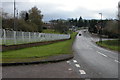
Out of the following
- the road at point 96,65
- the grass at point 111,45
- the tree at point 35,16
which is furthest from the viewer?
the tree at point 35,16

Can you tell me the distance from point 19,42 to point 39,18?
227ft

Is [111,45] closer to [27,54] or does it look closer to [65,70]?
[27,54]

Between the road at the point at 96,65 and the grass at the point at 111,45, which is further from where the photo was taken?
the grass at the point at 111,45

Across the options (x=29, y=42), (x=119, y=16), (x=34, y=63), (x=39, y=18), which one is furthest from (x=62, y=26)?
(x=34, y=63)

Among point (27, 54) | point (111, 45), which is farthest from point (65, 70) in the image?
point (111, 45)

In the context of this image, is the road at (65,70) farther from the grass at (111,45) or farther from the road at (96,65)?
the grass at (111,45)

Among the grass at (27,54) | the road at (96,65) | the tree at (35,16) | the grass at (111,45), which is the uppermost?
the tree at (35,16)

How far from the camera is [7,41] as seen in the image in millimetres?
21594

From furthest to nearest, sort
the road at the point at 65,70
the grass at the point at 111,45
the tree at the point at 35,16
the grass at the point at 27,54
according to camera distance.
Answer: the tree at the point at 35,16 < the grass at the point at 111,45 < the grass at the point at 27,54 < the road at the point at 65,70

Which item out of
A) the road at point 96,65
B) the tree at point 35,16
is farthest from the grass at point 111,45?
the tree at point 35,16

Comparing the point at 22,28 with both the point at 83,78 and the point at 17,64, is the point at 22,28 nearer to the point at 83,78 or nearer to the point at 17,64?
the point at 17,64

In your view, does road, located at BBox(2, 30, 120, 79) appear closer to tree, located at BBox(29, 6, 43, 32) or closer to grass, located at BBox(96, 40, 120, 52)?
grass, located at BBox(96, 40, 120, 52)

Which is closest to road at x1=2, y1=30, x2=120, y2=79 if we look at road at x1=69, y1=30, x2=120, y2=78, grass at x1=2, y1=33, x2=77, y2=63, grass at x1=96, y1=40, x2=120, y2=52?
road at x1=69, y1=30, x2=120, y2=78

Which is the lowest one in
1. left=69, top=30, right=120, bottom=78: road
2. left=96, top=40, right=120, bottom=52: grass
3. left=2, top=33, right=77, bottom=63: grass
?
left=96, top=40, right=120, bottom=52: grass
